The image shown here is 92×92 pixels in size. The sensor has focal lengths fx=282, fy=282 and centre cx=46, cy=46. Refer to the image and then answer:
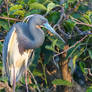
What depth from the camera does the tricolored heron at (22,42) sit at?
2403 mm

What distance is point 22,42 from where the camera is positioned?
2.56 meters

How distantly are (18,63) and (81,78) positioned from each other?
92 cm

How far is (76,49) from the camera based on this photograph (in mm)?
2814

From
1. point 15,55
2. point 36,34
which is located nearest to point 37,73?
point 15,55

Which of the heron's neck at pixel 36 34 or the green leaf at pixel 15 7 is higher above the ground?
the green leaf at pixel 15 7

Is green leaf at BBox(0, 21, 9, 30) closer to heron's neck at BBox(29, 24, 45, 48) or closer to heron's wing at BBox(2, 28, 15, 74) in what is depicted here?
heron's wing at BBox(2, 28, 15, 74)

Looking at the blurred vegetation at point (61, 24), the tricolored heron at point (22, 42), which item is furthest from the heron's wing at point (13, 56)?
the blurred vegetation at point (61, 24)

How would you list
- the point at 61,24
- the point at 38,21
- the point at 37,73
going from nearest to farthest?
the point at 38,21 → the point at 61,24 → the point at 37,73

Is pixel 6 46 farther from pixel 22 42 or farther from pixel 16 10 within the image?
pixel 16 10

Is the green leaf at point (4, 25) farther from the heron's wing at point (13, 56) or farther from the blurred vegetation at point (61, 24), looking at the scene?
the heron's wing at point (13, 56)

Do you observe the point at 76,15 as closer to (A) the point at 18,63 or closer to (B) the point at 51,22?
(B) the point at 51,22

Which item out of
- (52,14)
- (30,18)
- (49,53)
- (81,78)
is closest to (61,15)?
(52,14)

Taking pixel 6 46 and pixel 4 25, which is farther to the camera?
pixel 4 25

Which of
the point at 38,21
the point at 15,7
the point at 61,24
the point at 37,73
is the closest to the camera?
the point at 38,21
